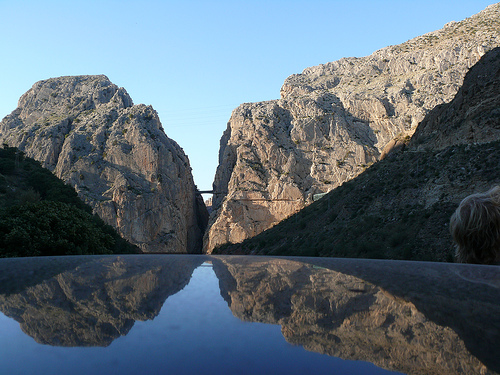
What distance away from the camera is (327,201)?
35.4 metres

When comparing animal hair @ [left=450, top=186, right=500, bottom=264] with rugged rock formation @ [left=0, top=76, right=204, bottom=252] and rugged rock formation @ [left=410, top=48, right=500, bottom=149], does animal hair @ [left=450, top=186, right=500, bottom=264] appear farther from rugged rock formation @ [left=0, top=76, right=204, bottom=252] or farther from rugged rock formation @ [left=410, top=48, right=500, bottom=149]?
rugged rock formation @ [left=0, top=76, right=204, bottom=252]

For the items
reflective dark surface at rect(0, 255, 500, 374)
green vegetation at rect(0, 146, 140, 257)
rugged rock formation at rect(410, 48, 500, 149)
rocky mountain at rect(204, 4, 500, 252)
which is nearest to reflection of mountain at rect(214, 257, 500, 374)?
reflective dark surface at rect(0, 255, 500, 374)

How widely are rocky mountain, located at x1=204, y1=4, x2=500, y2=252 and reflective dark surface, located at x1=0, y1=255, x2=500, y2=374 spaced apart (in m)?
56.7

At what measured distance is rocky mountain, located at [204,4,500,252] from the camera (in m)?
60.5

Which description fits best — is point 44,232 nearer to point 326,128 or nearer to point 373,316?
point 373,316

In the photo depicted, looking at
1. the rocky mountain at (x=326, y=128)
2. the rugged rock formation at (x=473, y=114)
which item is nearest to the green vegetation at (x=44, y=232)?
the rugged rock formation at (x=473, y=114)

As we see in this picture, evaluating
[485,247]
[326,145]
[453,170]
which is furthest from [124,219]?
[485,247]

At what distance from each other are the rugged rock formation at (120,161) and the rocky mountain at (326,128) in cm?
598

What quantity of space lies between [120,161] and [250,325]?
6366 centimetres

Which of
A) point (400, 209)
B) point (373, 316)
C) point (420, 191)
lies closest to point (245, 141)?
point (420, 191)

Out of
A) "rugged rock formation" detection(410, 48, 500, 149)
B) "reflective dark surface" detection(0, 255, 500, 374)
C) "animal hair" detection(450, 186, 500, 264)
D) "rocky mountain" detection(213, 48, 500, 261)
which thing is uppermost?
"rugged rock formation" detection(410, 48, 500, 149)

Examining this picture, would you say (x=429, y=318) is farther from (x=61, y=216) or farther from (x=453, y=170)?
(x=453, y=170)

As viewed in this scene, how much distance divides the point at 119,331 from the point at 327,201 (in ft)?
114

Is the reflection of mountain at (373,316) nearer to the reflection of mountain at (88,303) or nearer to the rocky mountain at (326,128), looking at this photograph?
the reflection of mountain at (88,303)
